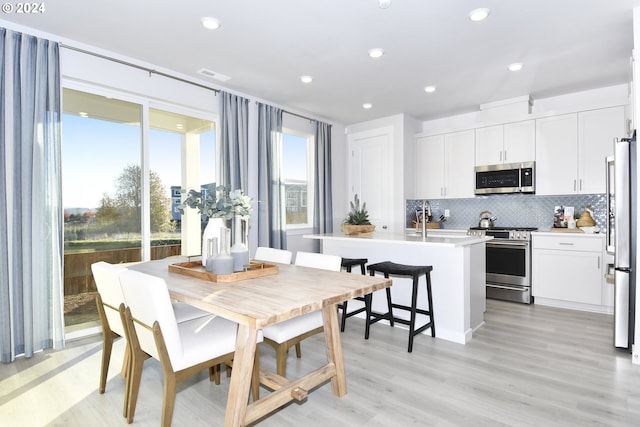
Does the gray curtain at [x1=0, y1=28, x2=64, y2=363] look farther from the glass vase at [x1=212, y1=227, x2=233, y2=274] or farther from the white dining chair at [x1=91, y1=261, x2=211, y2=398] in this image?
the glass vase at [x1=212, y1=227, x2=233, y2=274]

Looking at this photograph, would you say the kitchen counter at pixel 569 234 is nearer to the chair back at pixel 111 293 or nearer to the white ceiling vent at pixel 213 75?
the white ceiling vent at pixel 213 75

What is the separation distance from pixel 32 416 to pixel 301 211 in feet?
12.5

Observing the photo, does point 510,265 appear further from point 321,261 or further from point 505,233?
point 321,261

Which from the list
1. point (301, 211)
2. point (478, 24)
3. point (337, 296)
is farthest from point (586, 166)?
point (337, 296)

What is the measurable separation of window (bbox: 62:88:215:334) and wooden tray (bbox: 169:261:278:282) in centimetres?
133

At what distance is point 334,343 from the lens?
216cm

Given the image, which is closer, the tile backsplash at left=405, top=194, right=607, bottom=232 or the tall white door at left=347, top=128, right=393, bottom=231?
the tile backsplash at left=405, top=194, right=607, bottom=232

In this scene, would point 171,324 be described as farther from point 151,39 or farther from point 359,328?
point 151,39

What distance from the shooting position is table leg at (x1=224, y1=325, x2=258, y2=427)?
1.64 meters

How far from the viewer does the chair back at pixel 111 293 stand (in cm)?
193

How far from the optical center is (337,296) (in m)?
1.75

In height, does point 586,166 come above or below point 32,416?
above

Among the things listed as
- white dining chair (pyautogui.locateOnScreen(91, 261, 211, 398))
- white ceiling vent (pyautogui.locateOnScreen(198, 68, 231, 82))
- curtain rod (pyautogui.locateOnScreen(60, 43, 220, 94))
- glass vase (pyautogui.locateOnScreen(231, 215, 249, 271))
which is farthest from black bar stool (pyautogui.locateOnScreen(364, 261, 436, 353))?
curtain rod (pyautogui.locateOnScreen(60, 43, 220, 94))

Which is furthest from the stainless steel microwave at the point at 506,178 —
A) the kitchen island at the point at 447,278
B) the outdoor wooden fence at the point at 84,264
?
the outdoor wooden fence at the point at 84,264
